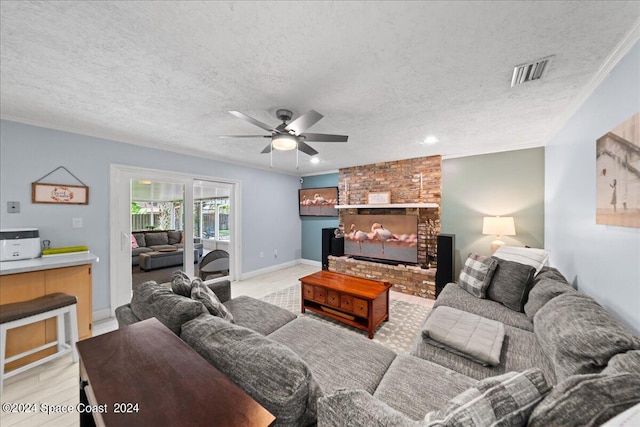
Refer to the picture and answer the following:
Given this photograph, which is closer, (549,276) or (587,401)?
(587,401)

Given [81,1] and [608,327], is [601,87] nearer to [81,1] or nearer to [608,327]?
[608,327]

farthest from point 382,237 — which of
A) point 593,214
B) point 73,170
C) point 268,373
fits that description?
point 73,170

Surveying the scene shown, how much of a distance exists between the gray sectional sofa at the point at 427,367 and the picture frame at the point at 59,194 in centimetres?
203

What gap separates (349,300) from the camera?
2646 mm

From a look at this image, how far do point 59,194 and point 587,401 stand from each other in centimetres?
442

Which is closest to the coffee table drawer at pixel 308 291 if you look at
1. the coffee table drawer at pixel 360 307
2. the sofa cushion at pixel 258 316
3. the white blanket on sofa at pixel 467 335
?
the coffee table drawer at pixel 360 307

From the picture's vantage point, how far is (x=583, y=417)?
66 cm

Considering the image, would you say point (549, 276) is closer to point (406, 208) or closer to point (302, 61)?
point (406, 208)

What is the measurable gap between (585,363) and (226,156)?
457cm

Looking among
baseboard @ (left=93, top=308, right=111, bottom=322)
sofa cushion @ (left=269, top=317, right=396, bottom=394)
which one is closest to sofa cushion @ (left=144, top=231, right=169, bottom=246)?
baseboard @ (left=93, top=308, right=111, bottom=322)

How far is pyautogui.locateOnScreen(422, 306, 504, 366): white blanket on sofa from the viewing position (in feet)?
4.68

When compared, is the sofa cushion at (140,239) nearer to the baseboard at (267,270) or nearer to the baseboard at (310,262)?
the baseboard at (267,270)

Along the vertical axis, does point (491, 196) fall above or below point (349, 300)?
above

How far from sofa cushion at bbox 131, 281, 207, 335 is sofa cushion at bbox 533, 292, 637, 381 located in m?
1.98
